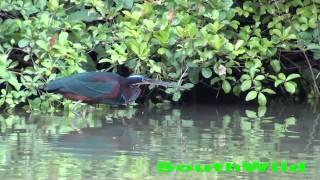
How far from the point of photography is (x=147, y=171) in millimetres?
6000

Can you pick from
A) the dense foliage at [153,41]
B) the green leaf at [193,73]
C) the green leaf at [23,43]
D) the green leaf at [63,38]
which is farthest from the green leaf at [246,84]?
the green leaf at [23,43]

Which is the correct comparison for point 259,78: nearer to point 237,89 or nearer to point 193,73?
point 237,89

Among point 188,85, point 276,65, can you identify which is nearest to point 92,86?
point 188,85

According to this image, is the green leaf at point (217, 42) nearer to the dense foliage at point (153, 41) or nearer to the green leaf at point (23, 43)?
the dense foliage at point (153, 41)

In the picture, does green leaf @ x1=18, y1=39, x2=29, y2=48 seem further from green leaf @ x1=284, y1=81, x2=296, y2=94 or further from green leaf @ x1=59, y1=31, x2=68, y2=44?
green leaf @ x1=284, y1=81, x2=296, y2=94

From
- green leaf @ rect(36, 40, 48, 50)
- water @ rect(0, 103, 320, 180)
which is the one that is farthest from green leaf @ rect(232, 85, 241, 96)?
green leaf @ rect(36, 40, 48, 50)

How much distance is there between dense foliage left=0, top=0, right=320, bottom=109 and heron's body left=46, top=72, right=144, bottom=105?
52 centimetres

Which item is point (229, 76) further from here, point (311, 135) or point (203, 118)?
point (311, 135)

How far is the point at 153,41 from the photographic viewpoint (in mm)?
9414

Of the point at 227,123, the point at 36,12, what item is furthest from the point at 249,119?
the point at 36,12

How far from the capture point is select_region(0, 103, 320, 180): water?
5.99 metres

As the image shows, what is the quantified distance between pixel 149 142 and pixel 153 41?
231 cm

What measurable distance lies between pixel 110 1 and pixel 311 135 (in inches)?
122

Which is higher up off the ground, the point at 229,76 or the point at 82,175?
the point at 229,76
